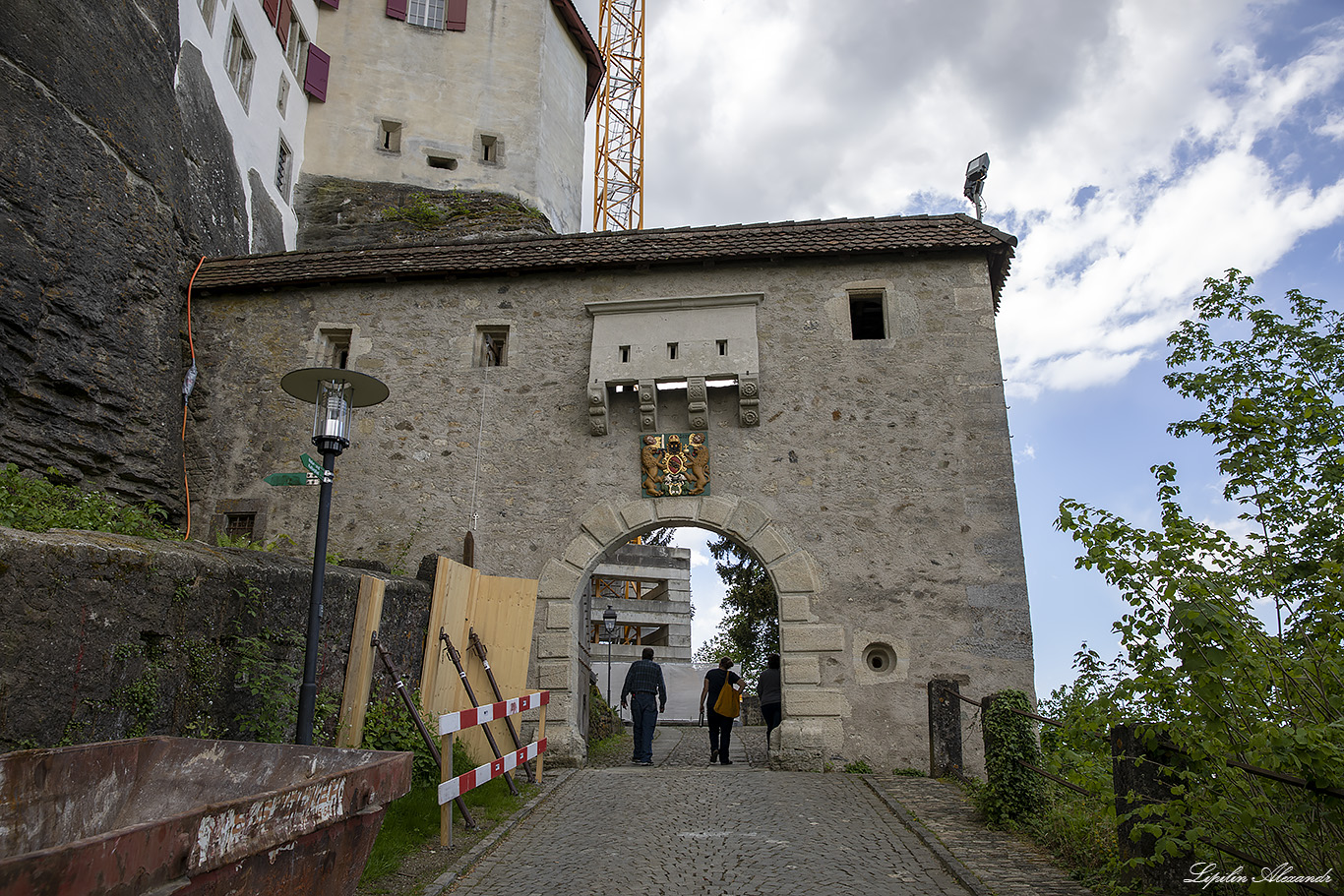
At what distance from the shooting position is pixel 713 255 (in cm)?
1105

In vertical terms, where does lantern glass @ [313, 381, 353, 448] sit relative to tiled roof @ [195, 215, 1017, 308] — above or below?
below

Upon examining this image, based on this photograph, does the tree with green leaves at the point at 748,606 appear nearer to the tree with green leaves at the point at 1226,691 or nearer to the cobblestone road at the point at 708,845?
the cobblestone road at the point at 708,845

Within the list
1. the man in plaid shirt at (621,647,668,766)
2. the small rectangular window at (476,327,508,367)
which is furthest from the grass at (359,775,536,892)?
the small rectangular window at (476,327,508,367)

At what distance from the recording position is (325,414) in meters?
5.80

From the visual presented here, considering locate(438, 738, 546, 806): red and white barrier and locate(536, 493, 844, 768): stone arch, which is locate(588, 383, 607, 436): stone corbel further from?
locate(438, 738, 546, 806): red and white barrier

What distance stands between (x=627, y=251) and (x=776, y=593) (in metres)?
4.62

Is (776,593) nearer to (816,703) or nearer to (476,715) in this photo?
(816,703)

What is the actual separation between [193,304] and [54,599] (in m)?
9.10

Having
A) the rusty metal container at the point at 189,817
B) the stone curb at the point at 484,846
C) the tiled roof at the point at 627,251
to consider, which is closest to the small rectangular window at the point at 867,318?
the tiled roof at the point at 627,251

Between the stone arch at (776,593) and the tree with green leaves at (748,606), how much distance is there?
8.22 metres

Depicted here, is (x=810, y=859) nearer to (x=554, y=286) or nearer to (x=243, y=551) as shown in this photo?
(x=243, y=551)

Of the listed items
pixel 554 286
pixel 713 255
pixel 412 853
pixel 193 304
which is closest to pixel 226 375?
pixel 193 304

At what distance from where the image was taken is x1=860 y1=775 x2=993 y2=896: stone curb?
4781 millimetres

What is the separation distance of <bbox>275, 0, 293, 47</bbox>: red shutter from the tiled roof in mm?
7437
